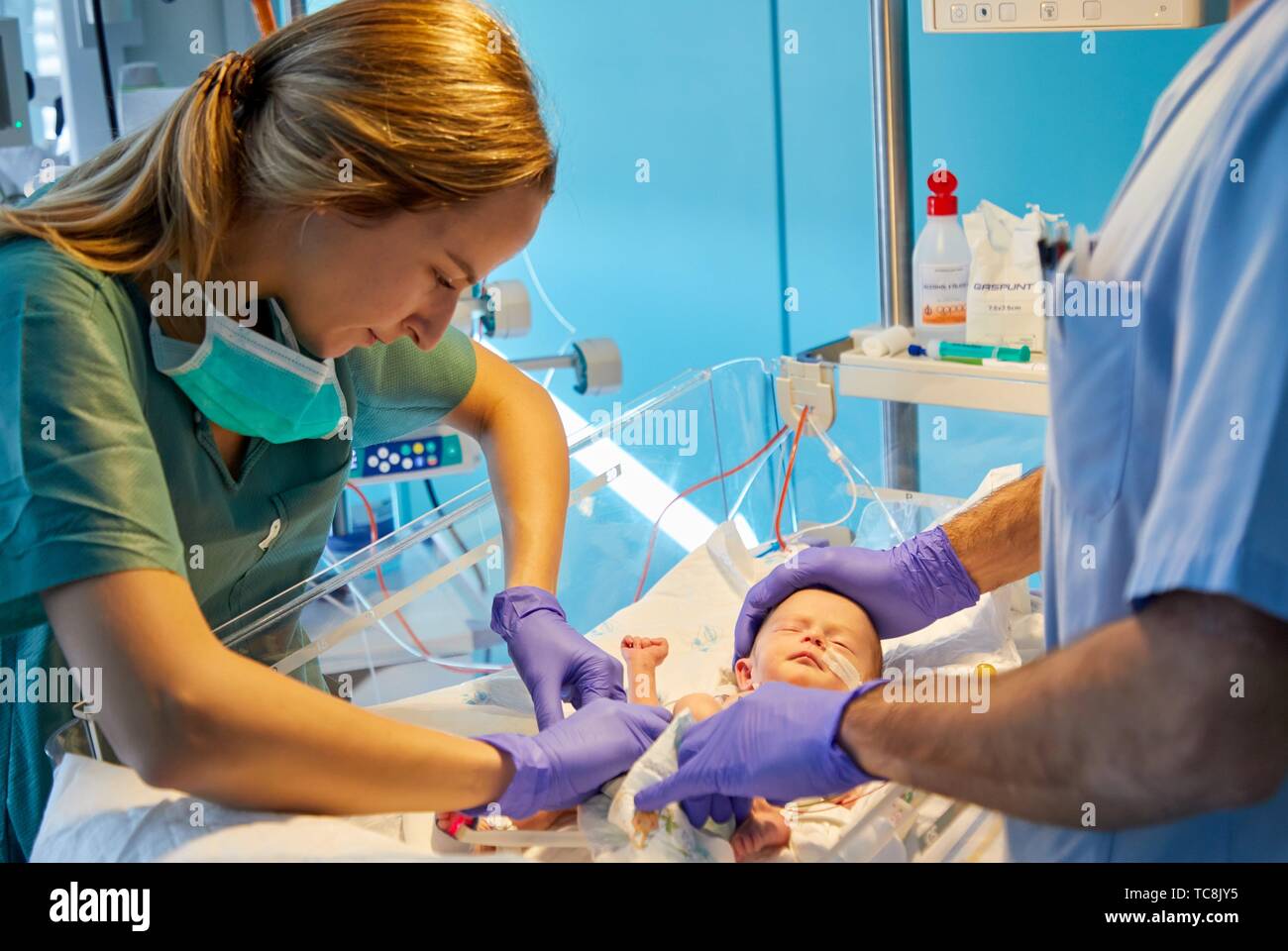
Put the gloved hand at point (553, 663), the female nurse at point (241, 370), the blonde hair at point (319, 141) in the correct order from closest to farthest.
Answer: the female nurse at point (241, 370) < the blonde hair at point (319, 141) < the gloved hand at point (553, 663)

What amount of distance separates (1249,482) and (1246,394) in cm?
6

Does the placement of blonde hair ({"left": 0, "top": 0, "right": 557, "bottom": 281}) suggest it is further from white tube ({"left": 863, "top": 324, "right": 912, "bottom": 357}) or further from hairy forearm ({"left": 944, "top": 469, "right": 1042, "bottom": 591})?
white tube ({"left": 863, "top": 324, "right": 912, "bottom": 357})

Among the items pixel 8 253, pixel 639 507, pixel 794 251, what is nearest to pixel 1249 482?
pixel 8 253

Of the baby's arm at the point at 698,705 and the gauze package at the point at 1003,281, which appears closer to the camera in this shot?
the baby's arm at the point at 698,705

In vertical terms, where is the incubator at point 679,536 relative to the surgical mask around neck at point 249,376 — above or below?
below

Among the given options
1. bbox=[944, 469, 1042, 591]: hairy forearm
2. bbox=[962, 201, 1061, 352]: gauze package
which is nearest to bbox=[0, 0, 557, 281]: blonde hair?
bbox=[944, 469, 1042, 591]: hairy forearm

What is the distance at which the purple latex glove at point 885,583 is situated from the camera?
185cm

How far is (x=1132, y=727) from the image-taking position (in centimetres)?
88

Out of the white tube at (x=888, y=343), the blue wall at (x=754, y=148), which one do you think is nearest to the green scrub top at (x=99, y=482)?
the white tube at (x=888, y=343)

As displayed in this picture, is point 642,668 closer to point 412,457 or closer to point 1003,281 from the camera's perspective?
point 1003,281

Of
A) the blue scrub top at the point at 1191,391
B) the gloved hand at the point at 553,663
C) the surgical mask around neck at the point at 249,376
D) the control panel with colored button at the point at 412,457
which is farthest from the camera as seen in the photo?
the control panel with colored button at the point at 412,457

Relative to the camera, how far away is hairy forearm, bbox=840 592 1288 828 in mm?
844

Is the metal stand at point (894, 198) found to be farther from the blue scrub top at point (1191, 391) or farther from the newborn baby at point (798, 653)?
the blue scrub top at point (1191, 391)

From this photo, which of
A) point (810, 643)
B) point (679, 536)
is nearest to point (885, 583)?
point (810, 643)
